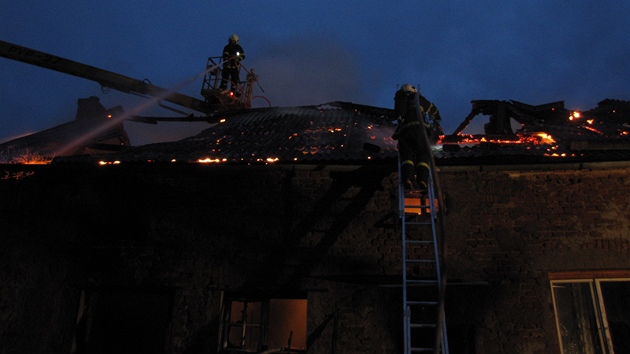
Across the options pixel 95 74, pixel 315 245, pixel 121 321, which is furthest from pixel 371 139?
pixel 95 74

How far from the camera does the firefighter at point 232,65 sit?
12.0 metres

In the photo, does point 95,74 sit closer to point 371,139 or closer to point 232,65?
point 232,65

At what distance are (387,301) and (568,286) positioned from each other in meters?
2.54

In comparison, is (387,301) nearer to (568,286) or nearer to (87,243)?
(568,286)

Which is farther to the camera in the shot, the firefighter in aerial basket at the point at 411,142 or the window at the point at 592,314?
the window at the point at 592,314

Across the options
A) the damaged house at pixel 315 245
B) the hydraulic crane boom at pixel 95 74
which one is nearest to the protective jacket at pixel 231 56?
the hydraulic crane boom at pixel 95 74

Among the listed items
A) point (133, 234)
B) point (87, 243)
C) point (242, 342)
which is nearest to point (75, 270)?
point (87, 243)

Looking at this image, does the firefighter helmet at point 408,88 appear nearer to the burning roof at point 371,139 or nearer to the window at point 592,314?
the burning roof at point 371,139

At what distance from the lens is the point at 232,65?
12.2 m

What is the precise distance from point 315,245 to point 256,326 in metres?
1.42

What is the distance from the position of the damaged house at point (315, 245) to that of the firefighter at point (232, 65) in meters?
5.80

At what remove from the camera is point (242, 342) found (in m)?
6.05

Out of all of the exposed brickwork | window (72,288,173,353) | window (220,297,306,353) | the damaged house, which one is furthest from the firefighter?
window (72,288,173,353)

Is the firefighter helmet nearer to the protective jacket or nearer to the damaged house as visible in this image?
the damaged house
